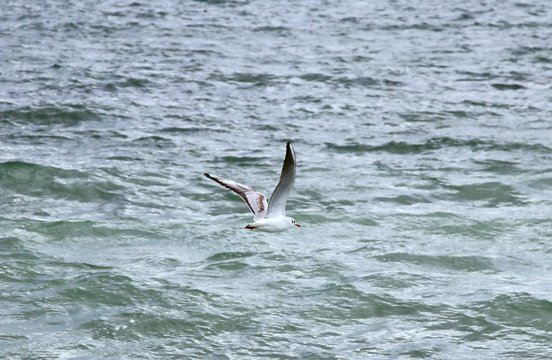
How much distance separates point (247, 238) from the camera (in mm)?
12047

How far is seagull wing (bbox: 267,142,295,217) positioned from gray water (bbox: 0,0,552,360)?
3.61 feet

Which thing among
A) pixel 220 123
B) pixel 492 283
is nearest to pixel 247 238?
pixel 492 283

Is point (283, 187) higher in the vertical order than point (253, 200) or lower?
higher

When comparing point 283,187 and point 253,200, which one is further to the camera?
point 253,200

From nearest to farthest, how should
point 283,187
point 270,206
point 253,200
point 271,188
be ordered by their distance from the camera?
point 283,187
point 270,206
point 253,200
point 271,188

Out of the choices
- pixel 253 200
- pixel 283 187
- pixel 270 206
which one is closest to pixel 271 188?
pixel 253 200

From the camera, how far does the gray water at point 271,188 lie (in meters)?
9.77

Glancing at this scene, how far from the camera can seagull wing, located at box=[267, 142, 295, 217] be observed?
8266mm

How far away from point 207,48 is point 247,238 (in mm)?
8401

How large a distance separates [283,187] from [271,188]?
178 inches

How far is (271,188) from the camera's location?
43.5 ft

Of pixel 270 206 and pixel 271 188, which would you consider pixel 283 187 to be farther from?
pixel 271 188

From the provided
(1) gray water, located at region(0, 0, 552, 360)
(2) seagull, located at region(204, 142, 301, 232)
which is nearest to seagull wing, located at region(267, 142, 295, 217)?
(2) seagull, located at region(204, 142, 301, 232)

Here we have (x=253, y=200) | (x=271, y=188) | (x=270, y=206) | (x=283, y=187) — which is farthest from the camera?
(x=271, y=188)
